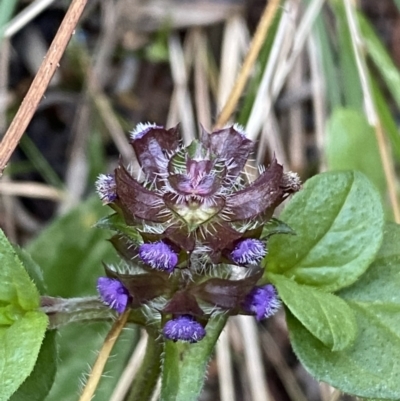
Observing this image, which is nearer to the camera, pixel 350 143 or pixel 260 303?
pixel 260 303

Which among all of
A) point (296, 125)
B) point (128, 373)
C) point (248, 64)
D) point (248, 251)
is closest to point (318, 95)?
point (296, 125)

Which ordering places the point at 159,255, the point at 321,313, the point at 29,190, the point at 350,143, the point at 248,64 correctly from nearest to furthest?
the point at 159,255, the point at 321,313, the point at 248,64, the point at 350,143, the point at 29,190

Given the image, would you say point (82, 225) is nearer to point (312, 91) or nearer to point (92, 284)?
point (92, 284)

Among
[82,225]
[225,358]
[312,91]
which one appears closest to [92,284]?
[82,225]

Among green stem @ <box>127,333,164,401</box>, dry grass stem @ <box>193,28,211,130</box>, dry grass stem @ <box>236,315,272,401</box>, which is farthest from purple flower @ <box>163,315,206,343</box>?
dry grass stem @ <box>193,28,211,130</box>

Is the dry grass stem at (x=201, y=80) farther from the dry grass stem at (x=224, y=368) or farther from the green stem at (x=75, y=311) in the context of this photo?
the green stem at (x=75, y=311)

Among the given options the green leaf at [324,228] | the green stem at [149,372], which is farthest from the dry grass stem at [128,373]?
the green leaf at [324,228]

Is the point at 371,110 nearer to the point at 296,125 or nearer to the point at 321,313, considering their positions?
the point at 296,125
